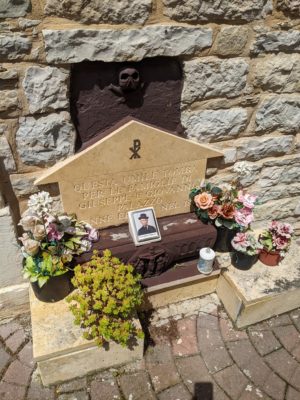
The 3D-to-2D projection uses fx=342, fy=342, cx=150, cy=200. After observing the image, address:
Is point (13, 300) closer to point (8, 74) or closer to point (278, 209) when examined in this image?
point (8, 74)

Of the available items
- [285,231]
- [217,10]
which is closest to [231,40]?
[217,10]

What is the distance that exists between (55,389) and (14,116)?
193 cm

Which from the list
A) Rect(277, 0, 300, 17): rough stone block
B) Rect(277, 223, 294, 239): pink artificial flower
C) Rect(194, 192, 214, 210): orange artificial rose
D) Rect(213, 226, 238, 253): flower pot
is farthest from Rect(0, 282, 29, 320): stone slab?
Rect(277, 0, 300, 17): rough stone block

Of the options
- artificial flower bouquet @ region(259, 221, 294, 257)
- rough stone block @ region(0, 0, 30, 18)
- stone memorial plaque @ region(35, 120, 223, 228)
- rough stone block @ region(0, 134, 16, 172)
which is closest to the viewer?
rough stone block @ region(0, 0, 30, 18)

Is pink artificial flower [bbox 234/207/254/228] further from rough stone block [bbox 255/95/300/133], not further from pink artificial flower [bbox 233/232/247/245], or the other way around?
rough stone block [bbox 255/95/300/133]

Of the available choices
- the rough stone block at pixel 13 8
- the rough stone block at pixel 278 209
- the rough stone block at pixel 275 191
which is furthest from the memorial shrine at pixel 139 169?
the rough stone block at pixel 278 209

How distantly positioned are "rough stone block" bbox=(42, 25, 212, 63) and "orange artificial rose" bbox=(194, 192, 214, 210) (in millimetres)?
1093

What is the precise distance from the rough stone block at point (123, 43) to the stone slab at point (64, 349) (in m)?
1.79

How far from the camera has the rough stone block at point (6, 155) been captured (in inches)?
88.1

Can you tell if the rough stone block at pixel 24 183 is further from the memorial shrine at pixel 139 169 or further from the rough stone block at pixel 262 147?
the rough stone block at pixel 262 147

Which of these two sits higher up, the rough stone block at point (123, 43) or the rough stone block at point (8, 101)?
the rough stone block at point (123, 43)

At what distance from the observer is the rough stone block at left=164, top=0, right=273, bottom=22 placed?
2113 mm

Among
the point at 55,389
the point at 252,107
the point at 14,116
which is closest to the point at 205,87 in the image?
the point at 252,107

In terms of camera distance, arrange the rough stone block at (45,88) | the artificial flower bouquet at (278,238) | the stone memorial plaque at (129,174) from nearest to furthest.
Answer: the rough stone block at (45,88) → the stone memorial plaque at (129,174) → the artificial flower bouquet at (278,238)
